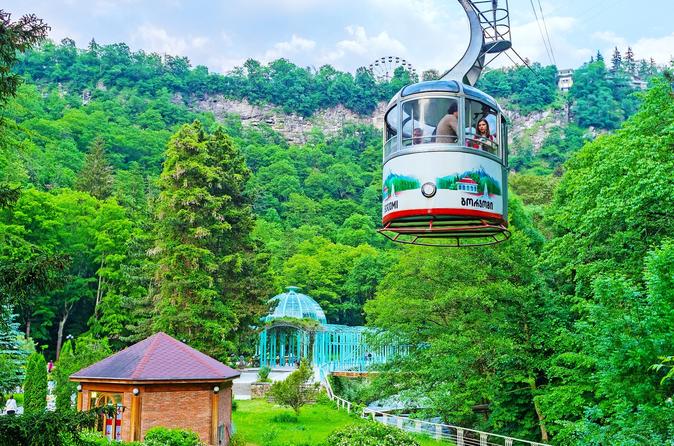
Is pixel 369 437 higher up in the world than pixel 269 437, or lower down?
higher up

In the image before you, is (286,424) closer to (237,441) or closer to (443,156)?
(237,441)

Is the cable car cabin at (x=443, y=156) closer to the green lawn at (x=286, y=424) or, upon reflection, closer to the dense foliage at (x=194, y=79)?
the green lawn at (x=286, y=424)

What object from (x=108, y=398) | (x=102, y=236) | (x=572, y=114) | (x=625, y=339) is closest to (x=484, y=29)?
(x=625, y=339)

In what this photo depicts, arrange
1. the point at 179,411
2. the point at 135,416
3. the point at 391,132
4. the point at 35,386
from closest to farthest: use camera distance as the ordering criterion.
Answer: the point at 391,132
the point at 135,416
the point at 179,411
the point at 35,386

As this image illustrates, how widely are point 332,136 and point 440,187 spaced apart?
12788 centimetres

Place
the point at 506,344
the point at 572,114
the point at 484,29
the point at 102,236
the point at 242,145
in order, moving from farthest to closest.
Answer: the point at 572,114 < the point at 242,145 < the point at 102,236 < the point at 506,344 < the point at 484,29

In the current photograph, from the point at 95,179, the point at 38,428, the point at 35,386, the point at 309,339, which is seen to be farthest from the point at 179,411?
the point at 95,179

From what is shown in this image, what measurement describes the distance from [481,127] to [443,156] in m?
0.95

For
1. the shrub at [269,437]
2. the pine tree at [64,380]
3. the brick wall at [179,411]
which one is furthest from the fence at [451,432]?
the pine tree at [64,380]

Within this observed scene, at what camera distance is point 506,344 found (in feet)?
67.4

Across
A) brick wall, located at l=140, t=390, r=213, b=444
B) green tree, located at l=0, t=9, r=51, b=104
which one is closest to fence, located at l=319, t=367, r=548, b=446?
brick wall, located at l=140, t=390, r=213, b=444

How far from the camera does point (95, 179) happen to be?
196 feet

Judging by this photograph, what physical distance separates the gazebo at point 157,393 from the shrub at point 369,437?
3972mm

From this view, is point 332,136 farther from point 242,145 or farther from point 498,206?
point 498,206
